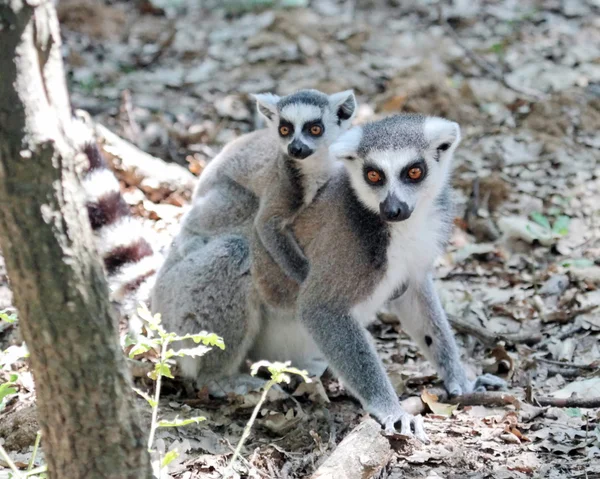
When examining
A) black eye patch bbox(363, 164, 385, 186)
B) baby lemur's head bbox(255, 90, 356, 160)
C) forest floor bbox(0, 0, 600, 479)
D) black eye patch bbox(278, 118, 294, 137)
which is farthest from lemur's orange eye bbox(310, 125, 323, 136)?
forest floor bbox(0, 0, 600, 479)

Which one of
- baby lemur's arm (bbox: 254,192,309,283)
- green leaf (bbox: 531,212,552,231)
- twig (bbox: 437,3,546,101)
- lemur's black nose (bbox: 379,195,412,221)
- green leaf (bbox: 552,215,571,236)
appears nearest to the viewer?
lemur's black nose (bbox: 379,195,412,221)

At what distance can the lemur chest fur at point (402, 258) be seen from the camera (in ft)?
14.3

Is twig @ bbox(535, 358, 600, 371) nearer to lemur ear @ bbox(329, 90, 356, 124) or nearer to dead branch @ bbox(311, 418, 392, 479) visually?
dead branch @ bbox(311, 418, 392, 479)

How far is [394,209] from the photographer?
4.02 meters

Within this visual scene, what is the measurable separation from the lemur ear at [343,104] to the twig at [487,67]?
12.4 ft

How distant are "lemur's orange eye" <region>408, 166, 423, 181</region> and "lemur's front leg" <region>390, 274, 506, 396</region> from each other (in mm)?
1008

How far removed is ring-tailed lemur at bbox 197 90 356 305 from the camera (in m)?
4.80

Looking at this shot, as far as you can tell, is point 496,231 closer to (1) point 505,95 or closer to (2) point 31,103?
(1) point 505,95

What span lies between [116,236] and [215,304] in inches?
35.2

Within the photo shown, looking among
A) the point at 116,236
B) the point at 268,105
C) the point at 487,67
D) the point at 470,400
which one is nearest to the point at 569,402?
the point at 470,400

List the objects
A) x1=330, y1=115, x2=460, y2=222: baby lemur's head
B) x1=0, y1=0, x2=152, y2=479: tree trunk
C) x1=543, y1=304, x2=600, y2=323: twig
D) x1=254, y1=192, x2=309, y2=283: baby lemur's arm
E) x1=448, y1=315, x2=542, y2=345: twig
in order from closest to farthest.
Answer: x1=0, y1=0, x2=152, y2=479: tree trunk, x1=330, y1=115, x2=460, y2=222: baby lemur's head, x1=254, y1=192, x2=309, y2=283: baby lemur's arm, x1=448, y1=315, x2=542, y2=345: twig, x1=543, y1=304, x2=600, y2=323: twig

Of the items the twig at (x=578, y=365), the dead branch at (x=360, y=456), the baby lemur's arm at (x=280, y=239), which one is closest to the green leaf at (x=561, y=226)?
the twig at (x=578, y=365)

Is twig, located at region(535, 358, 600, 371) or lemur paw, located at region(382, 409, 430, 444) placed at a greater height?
lemur paw, located at region(382, 409, 430, 444)

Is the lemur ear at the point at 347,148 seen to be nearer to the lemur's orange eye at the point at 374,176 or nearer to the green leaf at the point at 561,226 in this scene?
the lemur's orange eye at the point at 374,176
